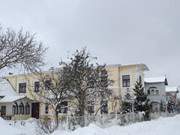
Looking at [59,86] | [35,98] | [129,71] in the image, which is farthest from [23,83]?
[59,86]

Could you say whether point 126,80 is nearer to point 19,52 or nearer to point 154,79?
point 154,79

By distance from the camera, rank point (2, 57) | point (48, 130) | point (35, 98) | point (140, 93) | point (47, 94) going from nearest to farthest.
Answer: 1. point (48, 130)
2. point (2, 57)
3. point (47, 94)
4. point (140, 93)
5. point (35, 98)

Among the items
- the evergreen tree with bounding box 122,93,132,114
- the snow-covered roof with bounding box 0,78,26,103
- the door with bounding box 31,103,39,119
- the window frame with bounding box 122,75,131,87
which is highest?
the window frame with bounding box 122,75,131,87

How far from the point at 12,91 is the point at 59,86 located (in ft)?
106

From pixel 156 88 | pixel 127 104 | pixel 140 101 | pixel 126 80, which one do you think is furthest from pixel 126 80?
pixel 140 101

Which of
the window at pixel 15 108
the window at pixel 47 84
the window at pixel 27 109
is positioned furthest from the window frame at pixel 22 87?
the window at pixel 47 84

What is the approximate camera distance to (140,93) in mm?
48625

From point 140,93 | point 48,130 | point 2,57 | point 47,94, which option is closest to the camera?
point 48,130

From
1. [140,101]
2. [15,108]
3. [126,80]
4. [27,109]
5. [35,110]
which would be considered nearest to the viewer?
[140,101]

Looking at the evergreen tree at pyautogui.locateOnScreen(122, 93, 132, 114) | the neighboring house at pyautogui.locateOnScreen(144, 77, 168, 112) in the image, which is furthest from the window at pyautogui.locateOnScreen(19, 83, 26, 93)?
the neighboring house at pyautogui.locateOnScreen(144, 77, 168, 112)

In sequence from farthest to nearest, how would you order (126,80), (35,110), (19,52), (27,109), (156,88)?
1. (156,88)
2. (35,110)
3. (27,109)
4. (126,80)
5. (19,52)

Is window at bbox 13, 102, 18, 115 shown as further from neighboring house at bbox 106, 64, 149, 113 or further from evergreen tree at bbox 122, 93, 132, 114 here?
evergreen tree at bbox 122, 93, 132, 114

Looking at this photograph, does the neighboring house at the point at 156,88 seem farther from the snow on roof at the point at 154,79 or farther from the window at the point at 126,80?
the window at the point at 126,80

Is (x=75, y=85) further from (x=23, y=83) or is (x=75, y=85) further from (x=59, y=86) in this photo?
(x=23, y=83)
